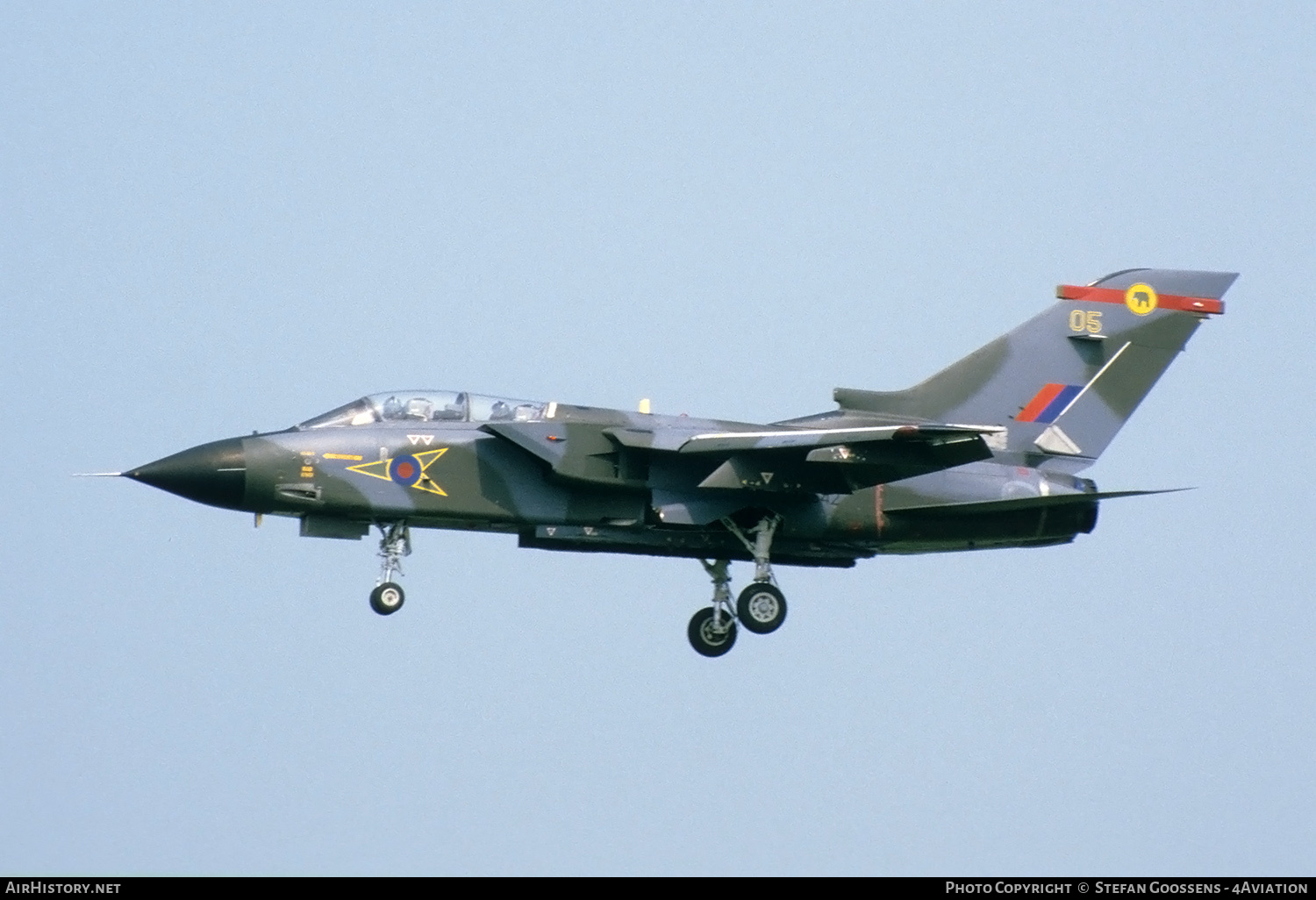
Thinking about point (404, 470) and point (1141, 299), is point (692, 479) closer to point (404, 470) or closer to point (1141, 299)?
point (404, 470)

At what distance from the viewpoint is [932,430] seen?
2238 centimetres

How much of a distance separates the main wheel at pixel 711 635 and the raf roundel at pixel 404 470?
3896 millimetres

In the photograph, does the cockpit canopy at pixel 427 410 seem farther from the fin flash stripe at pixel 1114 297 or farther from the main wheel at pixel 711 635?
the fin flash stripe at pixel 1114 297

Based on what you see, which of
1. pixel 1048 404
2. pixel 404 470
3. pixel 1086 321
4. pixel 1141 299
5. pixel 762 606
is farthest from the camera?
pixel 1141 299

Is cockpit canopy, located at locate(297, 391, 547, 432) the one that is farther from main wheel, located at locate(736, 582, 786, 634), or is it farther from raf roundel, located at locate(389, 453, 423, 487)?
main wheel, located at locate(736, 582, 786, 634)

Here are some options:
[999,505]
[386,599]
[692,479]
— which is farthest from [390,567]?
[999,505]

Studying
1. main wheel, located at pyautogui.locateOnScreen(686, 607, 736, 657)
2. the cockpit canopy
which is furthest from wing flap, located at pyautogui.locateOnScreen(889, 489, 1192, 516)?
the cockpit canopy

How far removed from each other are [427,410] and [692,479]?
10.3ft

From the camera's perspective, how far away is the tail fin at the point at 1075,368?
25.8 m

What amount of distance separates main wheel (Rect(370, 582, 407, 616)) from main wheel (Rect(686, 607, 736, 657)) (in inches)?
141

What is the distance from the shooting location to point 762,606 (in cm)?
2458

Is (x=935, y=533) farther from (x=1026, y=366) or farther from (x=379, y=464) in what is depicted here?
(x=379, y=464)
